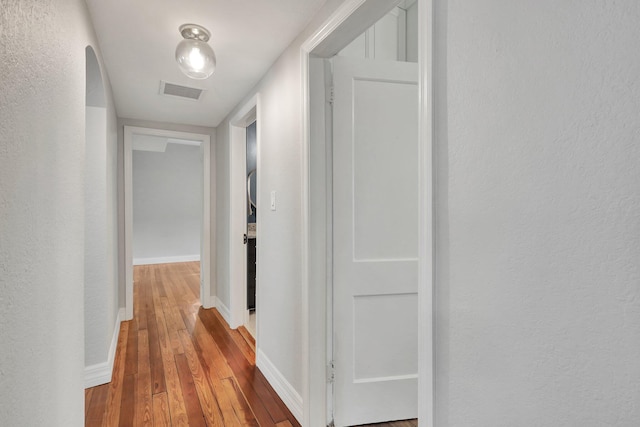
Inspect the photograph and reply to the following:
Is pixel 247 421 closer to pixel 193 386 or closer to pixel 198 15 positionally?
pixel 193 386

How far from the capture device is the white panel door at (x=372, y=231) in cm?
178

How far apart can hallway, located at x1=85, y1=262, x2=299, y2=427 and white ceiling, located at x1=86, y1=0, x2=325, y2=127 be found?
2.23 m

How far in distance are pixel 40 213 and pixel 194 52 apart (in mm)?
1287

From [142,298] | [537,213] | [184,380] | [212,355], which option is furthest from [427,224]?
[142,298]

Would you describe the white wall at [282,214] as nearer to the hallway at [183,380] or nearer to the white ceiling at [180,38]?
the white ceiling at [180,38]

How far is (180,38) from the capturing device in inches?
78.1

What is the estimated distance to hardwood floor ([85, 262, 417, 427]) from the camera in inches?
75.8

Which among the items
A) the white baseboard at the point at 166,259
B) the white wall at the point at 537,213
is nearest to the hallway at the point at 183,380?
the white wall at the point at 537,213

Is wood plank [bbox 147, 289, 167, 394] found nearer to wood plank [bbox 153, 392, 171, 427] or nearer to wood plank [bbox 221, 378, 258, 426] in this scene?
wood plank [bbox 153, 392, 171, 427]

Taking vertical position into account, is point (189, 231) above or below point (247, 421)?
above

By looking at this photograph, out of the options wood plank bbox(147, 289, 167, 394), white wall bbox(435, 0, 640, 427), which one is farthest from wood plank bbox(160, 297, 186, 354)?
white wall bbox(435, 0, 640, 427)

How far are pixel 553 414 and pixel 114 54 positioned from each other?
9.23ft

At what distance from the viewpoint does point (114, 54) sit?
7.15ft

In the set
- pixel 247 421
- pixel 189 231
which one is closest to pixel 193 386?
pixel 247 421
